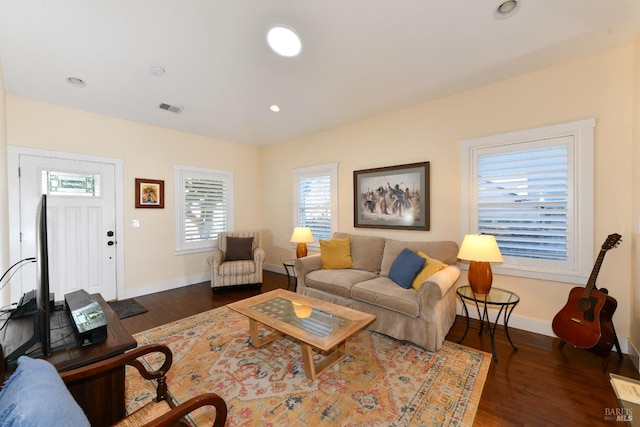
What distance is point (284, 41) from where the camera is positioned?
2.41m

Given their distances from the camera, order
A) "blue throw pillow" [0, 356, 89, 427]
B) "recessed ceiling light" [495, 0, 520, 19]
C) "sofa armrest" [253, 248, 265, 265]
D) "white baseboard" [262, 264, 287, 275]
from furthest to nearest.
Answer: "white baseboard" [262, 264, 287, 275], "sofa armrest" [253, 248, 265, 265], "recessed ceiling light" [495, 0, 520, 19], "blue throw pillow" [0, 356, 89, 427]

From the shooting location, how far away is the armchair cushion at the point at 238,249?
461 centimetres

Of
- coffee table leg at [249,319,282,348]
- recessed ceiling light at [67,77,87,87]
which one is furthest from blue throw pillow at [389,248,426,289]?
recessed ceiling light at [67,77,87,87]

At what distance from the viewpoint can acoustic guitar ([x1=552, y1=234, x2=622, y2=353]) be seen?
2152 mm

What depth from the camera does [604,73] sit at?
2467 mm

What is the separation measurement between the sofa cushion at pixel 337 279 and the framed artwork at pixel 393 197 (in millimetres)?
886

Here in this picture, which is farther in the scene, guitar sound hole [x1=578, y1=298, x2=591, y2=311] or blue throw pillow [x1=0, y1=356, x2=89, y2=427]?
guitar sound hole [x1=578, y1=298, x2=591, y2=311]

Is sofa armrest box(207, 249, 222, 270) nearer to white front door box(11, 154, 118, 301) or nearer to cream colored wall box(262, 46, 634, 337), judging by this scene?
white front door box(11, 154, 118, 301)

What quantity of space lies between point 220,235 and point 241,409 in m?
3.38

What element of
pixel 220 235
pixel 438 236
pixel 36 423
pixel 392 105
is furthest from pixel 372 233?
pixel 36 423

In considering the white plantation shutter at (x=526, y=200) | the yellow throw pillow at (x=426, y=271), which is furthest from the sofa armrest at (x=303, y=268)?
the white plantation shutter at (x=526, y=200)

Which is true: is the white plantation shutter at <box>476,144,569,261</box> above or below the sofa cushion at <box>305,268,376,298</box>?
above

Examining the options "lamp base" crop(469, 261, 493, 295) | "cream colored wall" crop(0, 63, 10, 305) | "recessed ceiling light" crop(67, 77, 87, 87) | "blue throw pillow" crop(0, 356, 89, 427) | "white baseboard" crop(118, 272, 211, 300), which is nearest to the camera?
"blue throw pillow" crop(0, 356, 89, 427)

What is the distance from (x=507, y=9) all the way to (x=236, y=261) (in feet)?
14.6
